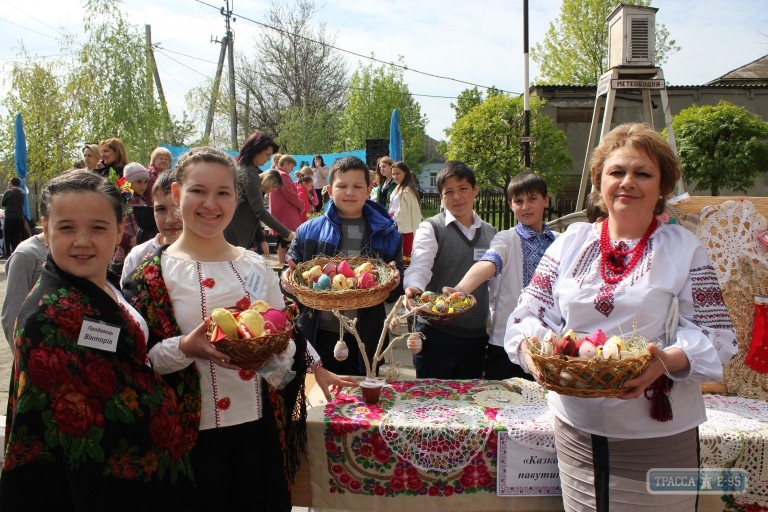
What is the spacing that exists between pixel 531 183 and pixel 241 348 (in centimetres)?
200

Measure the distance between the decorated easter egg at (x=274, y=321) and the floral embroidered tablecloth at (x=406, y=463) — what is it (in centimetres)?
72

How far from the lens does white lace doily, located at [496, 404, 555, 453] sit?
84.5 inches

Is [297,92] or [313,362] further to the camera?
[297,92]

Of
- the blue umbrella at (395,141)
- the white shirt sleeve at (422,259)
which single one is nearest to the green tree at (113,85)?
the blue umbrella at (395,141)

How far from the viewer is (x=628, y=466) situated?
64.5 inches

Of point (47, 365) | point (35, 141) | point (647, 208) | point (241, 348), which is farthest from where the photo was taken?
point (35, 141)

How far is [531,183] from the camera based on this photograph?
9.72 ft

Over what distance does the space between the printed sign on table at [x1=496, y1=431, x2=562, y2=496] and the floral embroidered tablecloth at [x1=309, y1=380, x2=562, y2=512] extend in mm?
32

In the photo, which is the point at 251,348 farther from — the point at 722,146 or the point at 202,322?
the point at 722,146

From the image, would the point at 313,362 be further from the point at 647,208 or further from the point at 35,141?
the point at 35,141

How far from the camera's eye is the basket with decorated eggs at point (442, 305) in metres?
2.45

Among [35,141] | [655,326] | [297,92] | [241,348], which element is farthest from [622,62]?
[297,92]

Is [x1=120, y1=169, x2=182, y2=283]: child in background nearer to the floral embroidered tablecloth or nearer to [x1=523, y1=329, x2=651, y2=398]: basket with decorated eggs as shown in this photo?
the floral embroidered tablecloth

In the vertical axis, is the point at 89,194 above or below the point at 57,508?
above
